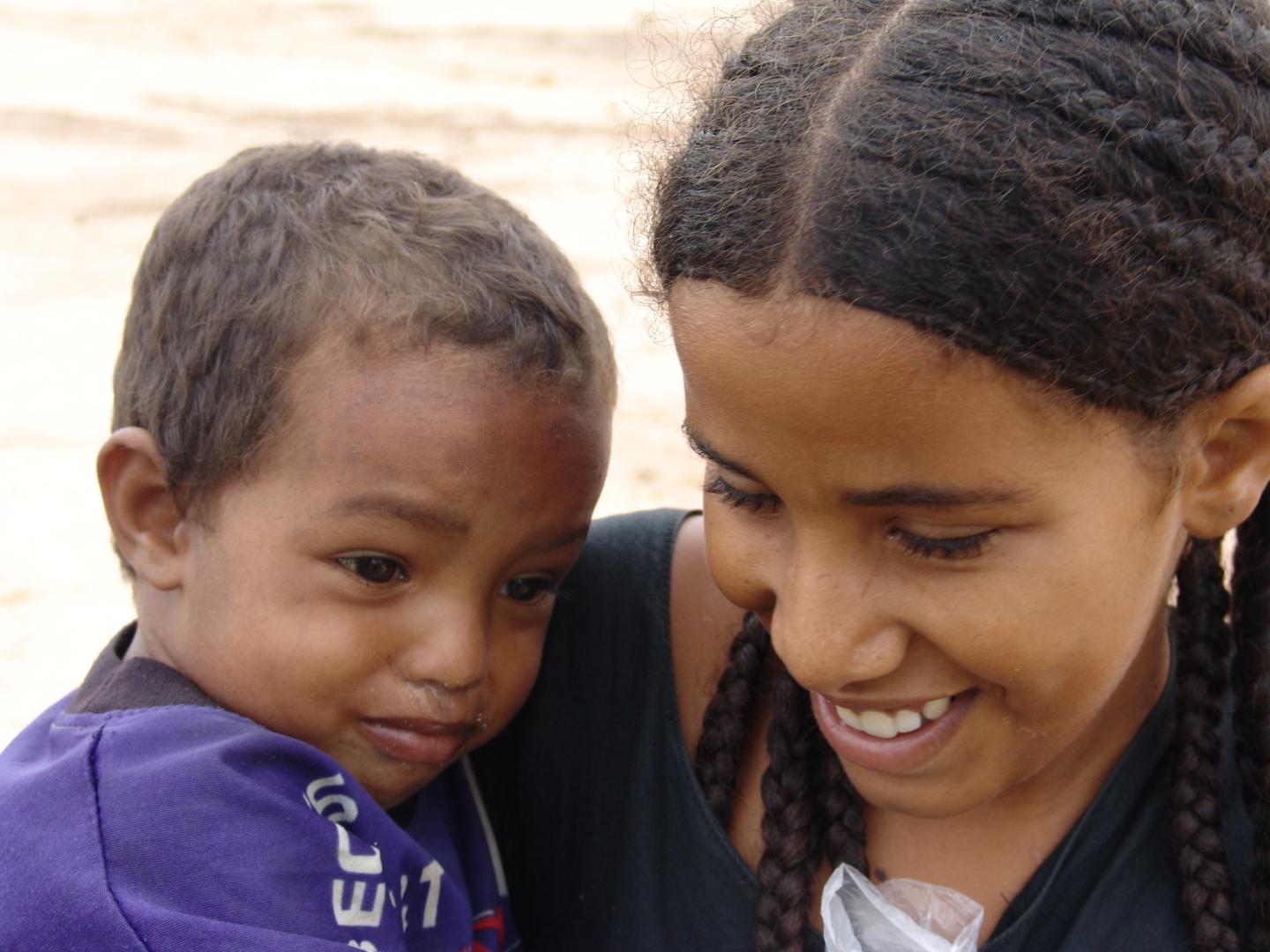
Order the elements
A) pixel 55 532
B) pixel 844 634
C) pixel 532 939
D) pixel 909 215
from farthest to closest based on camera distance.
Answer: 1. pixel 55 532
2. pixel 532 939
3. pixel 844 634
4. pixel 909 215

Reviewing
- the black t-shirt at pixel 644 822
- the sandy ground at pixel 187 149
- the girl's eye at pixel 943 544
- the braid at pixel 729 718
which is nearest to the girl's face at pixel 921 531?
the girl's eye at pixel 943 544

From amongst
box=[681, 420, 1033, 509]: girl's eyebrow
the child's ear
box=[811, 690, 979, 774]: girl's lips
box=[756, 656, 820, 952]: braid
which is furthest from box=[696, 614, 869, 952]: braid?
the child's ear

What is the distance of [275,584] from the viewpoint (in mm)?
1902

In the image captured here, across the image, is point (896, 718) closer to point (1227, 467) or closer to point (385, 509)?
point (1227, 467)

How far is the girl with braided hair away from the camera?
1.36 meters

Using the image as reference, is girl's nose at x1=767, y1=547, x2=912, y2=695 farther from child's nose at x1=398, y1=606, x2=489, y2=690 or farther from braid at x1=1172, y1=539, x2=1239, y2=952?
child's nose at x1=398, y1=606, x2=489, y2=690

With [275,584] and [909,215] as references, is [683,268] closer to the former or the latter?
[909,215]

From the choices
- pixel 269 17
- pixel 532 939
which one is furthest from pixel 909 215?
pixel 269 17

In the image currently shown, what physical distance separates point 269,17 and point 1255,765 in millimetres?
14376

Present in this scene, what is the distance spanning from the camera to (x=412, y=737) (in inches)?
76.6

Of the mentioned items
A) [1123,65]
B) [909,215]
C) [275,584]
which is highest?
[1123,65]

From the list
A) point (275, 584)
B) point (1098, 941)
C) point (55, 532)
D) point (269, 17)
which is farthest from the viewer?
point (269, 17)

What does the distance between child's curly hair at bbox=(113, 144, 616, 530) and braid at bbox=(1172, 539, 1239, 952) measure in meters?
0.85

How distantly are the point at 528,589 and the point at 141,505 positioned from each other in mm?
557
